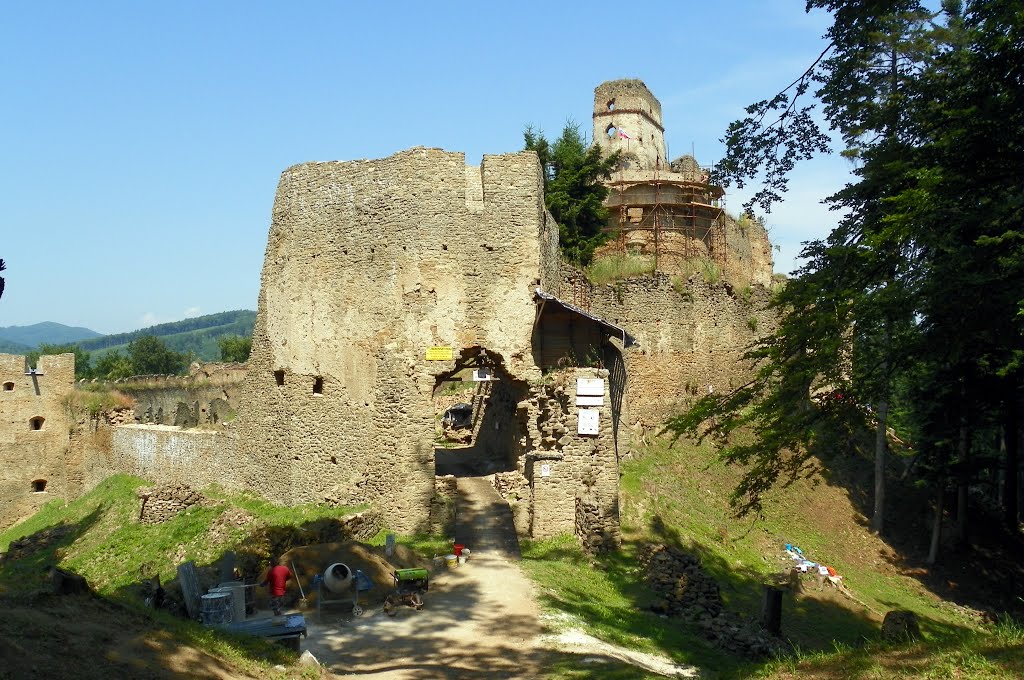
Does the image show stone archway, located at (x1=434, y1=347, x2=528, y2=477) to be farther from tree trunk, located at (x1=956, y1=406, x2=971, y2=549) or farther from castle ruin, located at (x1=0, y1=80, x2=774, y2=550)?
tree trunk, located at (x1=956, y1=406, x2=971, y2=549)

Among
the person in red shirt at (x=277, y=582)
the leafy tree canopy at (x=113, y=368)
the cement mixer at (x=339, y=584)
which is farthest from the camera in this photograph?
the leafy tree canopy at (x=113, y=368)

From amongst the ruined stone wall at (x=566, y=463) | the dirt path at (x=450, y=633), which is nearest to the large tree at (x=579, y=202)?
the ruined stone wall at (x=566, y=463)

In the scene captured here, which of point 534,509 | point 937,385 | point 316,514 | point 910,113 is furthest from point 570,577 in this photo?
point 937,385

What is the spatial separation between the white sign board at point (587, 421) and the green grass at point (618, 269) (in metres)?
8.12

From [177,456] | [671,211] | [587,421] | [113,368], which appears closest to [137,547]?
[177,456]

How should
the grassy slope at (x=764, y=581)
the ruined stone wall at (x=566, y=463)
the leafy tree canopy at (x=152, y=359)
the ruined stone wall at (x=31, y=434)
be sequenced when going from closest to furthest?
the grassy slope at (x=764, y=581) → the ruined stone wall at (x=566, y=463) → the ruined stone wall at (x=31, y=434) → the leafy tree canopy at (x=152, y=359)

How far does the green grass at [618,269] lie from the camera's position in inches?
1019

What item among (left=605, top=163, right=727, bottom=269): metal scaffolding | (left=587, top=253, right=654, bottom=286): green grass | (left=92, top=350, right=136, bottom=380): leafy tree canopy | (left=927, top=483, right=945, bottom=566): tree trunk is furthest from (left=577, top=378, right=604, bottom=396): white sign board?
(left=92, top=350, right=136, bottom=380): leafy tree canopy

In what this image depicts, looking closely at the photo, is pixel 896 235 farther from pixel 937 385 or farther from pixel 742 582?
pixel 937 385

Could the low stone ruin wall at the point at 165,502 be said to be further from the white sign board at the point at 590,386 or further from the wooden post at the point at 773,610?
the wooden post at the point at 773,610

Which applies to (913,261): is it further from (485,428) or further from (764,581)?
(485,428)

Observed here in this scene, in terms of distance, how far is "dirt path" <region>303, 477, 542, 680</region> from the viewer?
10594 millimetres

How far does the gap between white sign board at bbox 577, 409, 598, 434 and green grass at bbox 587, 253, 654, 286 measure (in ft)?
26.6

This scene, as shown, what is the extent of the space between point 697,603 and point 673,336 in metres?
11.6
